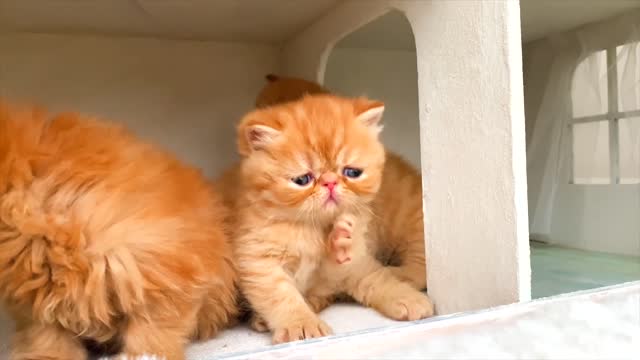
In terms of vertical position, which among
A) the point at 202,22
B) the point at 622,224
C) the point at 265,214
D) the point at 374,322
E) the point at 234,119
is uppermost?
the point at 202,22

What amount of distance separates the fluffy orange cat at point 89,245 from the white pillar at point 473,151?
0.46 meters

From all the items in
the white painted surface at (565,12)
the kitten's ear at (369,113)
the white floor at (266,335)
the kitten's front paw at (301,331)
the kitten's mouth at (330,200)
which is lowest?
the white floor at (266,335)

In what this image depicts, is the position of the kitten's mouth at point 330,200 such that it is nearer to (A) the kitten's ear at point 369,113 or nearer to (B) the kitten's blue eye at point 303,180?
(B) the kitten's blue eye at point 303,180

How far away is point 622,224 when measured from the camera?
66.4 inches

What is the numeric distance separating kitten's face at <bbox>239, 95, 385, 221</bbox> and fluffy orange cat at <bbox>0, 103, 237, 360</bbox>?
0.21 metres

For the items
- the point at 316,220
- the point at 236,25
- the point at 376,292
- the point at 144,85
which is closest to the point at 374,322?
the point at 376,292

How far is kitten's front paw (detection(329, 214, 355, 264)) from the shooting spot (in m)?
1.10

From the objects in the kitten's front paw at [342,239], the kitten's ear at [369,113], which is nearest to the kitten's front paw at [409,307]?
the kitten's front paw at [342,239]

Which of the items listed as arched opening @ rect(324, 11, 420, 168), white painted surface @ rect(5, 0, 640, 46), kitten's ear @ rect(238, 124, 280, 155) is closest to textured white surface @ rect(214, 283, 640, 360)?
kitten's ear @ rect(238, 124, 280, 155)

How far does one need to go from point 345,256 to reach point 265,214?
0.58 ft

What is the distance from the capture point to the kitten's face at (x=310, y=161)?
108 centimetres

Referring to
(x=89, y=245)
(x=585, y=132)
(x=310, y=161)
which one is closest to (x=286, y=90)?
(x=310, y=161)

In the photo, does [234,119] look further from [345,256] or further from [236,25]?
[345,256]

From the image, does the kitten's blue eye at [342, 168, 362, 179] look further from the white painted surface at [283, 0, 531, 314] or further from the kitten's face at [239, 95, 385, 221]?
the white painted surface at [283, 0, 531, 314]
